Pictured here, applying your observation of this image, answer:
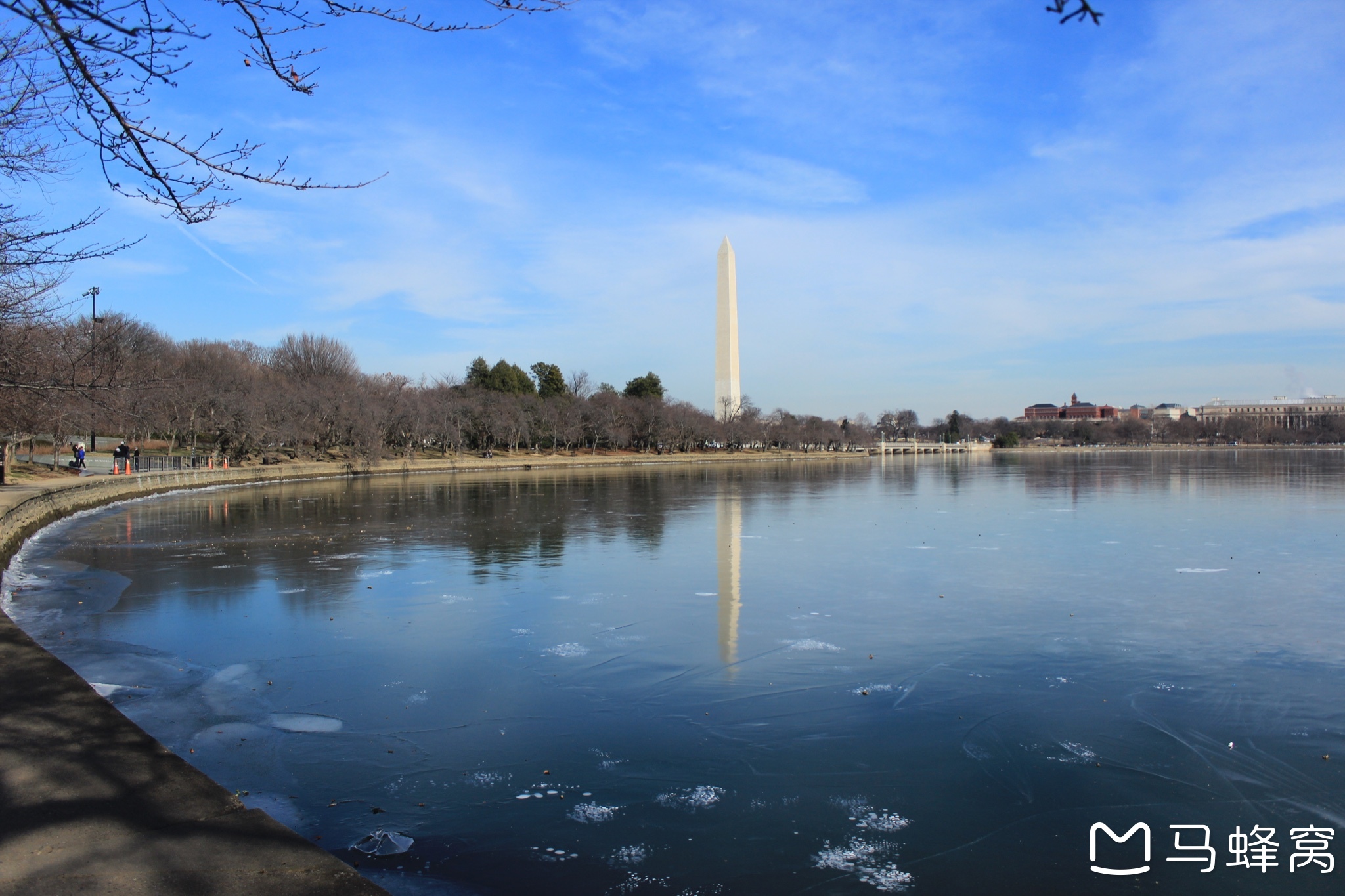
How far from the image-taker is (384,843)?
5.35 m

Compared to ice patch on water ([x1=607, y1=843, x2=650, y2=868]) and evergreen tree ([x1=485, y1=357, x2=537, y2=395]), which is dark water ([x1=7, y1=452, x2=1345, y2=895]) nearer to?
ice patch on water ([x1=607, y1=843, x2=650, y2=868])

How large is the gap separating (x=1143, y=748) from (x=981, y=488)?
34481mm

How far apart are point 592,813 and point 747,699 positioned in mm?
2681

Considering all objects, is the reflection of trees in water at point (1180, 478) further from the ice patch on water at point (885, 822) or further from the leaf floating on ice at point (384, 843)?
the leaf floating on ice at point (384, 843)

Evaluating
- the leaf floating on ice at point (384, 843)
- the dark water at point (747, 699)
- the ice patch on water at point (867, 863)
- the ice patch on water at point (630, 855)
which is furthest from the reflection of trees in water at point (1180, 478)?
the leaf floating on ice at point (384, 843)

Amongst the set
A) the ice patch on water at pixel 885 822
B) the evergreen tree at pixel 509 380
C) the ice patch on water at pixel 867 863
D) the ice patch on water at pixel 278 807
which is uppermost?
the evergreen tree at pixel 509 380

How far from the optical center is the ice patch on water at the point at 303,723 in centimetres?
735

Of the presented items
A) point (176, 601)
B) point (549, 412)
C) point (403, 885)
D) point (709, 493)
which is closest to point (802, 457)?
point (549, 412)

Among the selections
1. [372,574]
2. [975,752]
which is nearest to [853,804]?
[975,752]

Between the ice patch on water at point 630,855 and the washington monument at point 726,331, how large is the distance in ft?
248

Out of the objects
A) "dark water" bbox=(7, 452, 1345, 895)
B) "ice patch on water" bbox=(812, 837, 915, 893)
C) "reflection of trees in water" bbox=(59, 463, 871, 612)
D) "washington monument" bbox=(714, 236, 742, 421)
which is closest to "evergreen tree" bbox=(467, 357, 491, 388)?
"washington monument" bbox=(714, 236, 742, 421)

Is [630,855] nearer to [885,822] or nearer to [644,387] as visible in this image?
[885,822]

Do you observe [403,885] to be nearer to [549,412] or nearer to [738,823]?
[738,823]

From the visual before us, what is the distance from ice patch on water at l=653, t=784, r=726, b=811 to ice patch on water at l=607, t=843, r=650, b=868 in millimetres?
566
